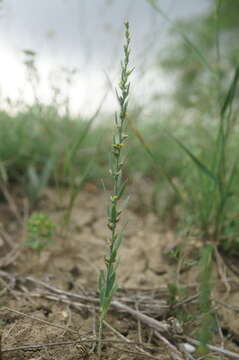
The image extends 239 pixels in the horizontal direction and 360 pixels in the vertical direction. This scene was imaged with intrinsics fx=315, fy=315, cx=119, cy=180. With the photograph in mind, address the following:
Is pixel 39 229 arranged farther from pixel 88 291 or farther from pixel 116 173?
pixel 116 173

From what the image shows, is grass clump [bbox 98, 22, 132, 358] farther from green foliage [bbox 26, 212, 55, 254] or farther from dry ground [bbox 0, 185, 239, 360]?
green foliage [bbox 26, 212, 55, 254]

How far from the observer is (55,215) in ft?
6.93

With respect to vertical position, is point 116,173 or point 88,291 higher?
point 116,173

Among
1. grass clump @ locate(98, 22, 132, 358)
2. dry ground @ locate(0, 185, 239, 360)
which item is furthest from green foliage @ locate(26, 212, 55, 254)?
grass clump @ locate(98, 22, 132, 358)

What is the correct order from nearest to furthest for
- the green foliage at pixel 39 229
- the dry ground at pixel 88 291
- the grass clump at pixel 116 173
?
the grass clump at pixel 116 173
the dry ground at pixel 88 291
the green foliage at pixel 39 229

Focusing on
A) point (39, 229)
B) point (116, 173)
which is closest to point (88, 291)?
point (39, 229)

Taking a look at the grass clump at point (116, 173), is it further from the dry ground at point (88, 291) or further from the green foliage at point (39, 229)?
the green foliage at point (39, 229)

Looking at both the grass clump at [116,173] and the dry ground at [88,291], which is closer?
the grass clump at [116,173]

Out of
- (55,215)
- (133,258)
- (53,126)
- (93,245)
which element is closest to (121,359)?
(133,258)

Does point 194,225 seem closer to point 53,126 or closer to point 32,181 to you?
point 32,181

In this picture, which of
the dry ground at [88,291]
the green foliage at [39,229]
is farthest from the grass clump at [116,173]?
the green foliage at [39,229]

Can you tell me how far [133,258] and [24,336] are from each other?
2.77 ft

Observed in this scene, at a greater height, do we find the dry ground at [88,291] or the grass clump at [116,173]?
the grass clump at [116,173]

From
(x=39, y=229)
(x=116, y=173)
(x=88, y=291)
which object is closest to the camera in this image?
(x=116, y=173)
